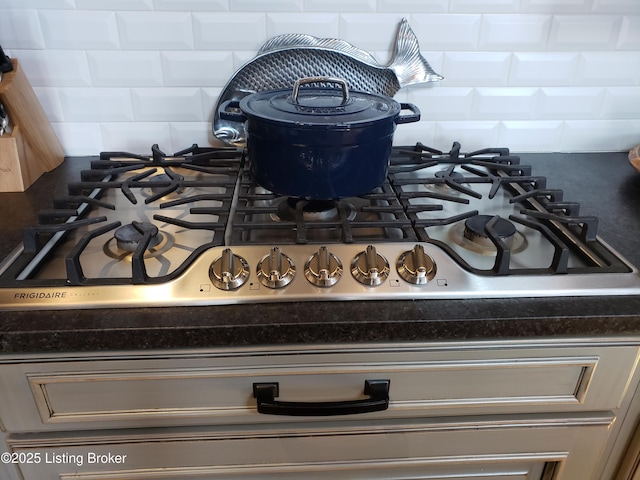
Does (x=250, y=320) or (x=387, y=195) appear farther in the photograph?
(x=387, y=195)

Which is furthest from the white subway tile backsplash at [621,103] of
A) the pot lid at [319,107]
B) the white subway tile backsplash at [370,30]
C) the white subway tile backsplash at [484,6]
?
the pot lid at [319,107]

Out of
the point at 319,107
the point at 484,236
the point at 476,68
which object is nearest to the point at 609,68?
the point at 476,68

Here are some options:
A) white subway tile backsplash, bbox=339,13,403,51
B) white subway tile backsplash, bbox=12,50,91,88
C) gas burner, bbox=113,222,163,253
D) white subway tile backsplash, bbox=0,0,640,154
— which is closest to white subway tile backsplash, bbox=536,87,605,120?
white subway tile backsplash, bbox=0,0,640,154

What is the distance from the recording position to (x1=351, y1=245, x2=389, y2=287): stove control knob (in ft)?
2.33

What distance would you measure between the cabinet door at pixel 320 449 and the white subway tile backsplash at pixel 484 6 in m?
0.83

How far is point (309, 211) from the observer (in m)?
0.89

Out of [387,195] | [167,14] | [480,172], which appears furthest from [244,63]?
[480,172]

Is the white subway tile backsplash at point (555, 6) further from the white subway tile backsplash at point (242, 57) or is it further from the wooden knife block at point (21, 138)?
the wooden knife block at point (21, 138)

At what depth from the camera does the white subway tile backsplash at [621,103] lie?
119 cm

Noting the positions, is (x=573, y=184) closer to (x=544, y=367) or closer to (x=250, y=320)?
(x=544, y=367)

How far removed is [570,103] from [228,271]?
95cm

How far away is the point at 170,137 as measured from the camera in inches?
45.8

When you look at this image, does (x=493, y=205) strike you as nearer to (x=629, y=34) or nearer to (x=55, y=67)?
(x=629, y=34)

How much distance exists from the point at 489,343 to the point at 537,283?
4.3 inches
